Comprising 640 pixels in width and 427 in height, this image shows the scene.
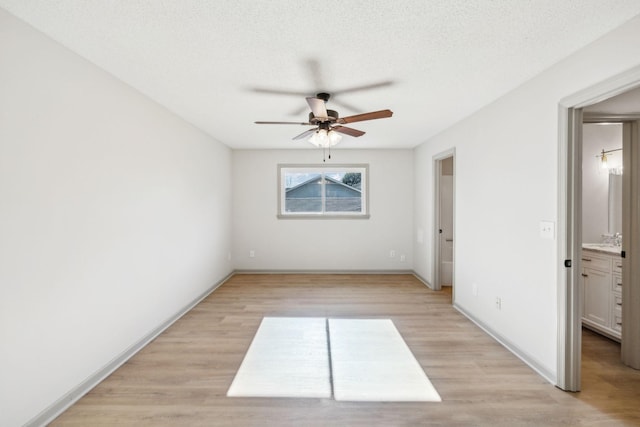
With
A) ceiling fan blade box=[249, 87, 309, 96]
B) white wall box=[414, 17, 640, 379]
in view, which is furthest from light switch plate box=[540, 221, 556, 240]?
ceiling fan blade box=[249, 87, 309, 96]

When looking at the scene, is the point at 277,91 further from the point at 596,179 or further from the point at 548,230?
the point at 596,179

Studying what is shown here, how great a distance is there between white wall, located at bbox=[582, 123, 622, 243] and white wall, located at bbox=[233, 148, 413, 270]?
2605 millimetres

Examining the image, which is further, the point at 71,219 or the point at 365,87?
the point at 365,87

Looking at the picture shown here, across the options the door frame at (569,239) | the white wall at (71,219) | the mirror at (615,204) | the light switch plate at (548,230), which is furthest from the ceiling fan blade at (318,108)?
the mirror at (615,204)

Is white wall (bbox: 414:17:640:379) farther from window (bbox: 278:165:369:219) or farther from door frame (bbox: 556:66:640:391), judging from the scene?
window (bbox: 278:165:369:219)

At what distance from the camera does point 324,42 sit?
188 centimetres

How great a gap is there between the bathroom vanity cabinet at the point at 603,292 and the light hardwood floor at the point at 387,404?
0.17 metres

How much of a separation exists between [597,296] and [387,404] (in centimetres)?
253

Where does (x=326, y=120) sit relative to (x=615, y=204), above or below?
above

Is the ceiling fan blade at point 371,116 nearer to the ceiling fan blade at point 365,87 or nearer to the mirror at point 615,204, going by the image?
the ceiling fan blade at point 365,87

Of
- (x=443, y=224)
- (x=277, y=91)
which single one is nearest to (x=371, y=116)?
(x=277, y=91)

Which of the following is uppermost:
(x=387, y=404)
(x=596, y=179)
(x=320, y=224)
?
(x=596, y=179)

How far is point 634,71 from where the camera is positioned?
164 cm

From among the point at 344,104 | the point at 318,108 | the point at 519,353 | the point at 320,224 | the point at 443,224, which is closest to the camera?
the point at 318,108
